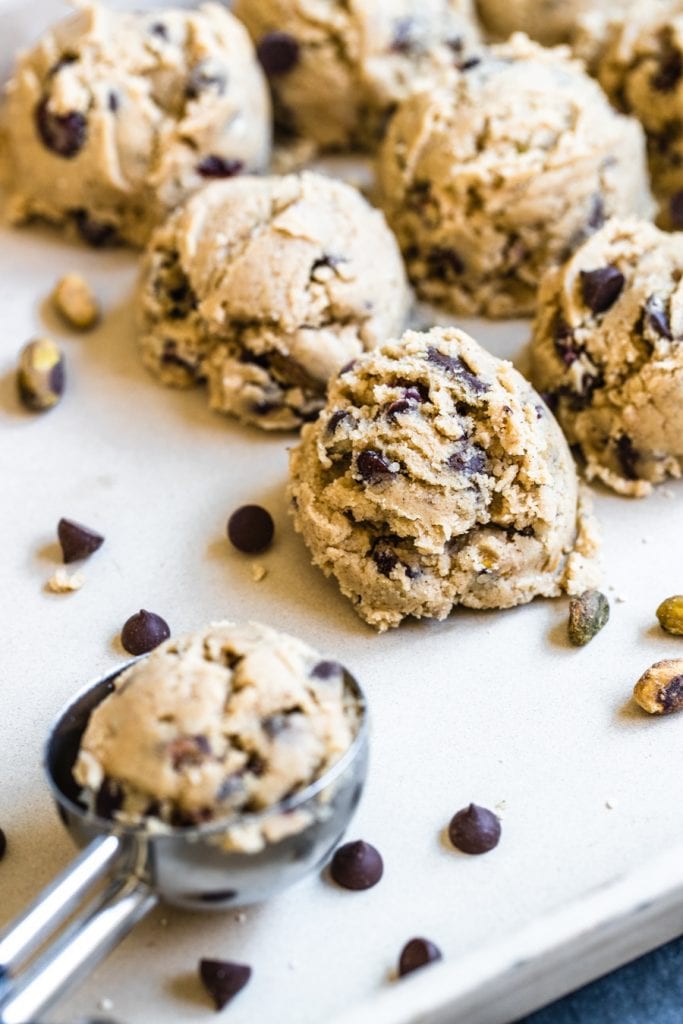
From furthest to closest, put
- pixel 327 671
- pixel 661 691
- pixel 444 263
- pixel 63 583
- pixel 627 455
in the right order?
pixel 444 263 → pixel 627 455 → pixel 63 583 → pixel 661 691 → pixel 327 671

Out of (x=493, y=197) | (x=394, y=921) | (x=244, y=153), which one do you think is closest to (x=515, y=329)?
(x=493, y=197)

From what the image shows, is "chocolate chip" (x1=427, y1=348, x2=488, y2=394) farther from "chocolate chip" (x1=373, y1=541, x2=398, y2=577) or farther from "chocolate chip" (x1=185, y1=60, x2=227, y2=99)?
"chocolate chip" (x1=185, y1=60, x2=227, y2=99)

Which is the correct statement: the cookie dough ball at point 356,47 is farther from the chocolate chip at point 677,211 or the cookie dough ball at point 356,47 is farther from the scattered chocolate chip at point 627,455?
the scattered chocolate chip at point 627,455

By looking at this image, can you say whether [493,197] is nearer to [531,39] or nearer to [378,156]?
[378,156]

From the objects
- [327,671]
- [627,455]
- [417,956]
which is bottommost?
[417,956]

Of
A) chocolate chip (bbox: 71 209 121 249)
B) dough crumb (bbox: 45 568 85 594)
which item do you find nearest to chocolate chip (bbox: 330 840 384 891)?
dough crumb (bbox: 45 568 85 594)

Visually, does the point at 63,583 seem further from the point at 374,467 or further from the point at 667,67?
the point at 667,67

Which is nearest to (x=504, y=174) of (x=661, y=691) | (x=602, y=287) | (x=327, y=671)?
(x=602, y=287)

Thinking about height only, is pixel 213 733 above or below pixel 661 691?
above
